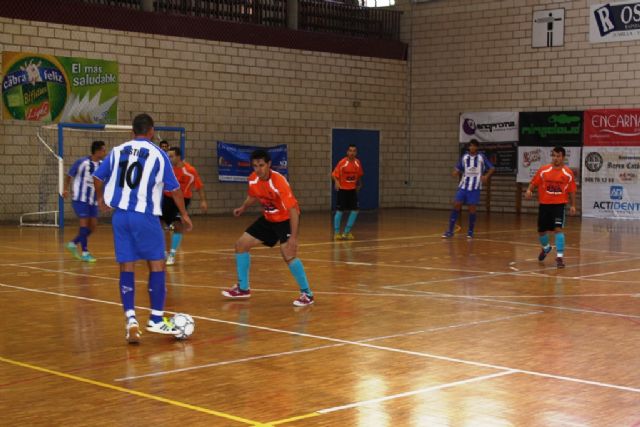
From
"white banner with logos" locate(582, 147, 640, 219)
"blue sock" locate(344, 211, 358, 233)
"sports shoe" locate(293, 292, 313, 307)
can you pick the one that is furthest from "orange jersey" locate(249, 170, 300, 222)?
"white banner with logos" locate(582, 147, 640, 219)

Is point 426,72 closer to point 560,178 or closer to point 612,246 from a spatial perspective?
point 612,246

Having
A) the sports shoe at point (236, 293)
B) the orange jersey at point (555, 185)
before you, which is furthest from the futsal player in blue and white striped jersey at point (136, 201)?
the orange jersey at point (555, 185)

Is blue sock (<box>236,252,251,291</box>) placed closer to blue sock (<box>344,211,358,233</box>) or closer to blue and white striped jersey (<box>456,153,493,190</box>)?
blue sock (<box>344,211,358,233</box>)

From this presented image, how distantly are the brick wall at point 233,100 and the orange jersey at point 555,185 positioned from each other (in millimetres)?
13491

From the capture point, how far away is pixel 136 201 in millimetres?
8992

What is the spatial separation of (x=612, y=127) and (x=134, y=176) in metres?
23.1

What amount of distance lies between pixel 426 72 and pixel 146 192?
26197 mm

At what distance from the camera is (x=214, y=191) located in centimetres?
2939

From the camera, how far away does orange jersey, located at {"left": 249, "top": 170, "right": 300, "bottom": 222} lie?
11445 millimetres

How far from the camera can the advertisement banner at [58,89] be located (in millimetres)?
24719

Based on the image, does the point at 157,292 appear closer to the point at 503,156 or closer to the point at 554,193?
the point at 554,193

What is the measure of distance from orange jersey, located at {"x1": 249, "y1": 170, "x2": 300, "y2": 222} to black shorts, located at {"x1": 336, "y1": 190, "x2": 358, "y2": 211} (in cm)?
1012

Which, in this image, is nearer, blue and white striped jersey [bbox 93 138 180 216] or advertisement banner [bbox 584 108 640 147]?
blue and white striped jersey [bbox 93 138 180 216]

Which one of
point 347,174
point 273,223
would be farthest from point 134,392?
point 347,174
